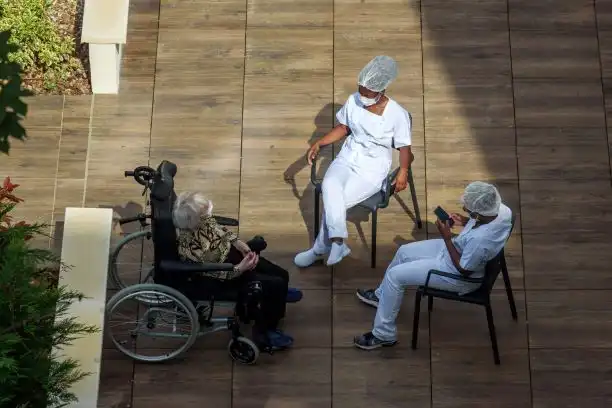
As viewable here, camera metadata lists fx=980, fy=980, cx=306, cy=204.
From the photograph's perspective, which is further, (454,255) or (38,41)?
(38,41)

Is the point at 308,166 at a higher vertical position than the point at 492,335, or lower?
higher

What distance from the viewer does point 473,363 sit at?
5.89 meters

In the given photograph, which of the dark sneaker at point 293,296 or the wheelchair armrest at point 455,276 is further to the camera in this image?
the dark sneaker at point 293,296

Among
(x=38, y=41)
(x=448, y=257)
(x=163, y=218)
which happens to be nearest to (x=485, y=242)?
(x=448, y=257)

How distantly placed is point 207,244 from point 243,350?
807 millimetres

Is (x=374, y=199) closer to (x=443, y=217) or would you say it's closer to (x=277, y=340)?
(x=443, y=217)

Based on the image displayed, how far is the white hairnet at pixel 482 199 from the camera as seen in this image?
520 centimetres

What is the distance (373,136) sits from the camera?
596 cm

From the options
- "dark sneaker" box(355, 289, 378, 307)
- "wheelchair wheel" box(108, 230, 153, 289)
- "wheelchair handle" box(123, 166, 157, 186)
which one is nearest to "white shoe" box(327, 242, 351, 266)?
"dark sneaker" box(355, 289, 378, 307)

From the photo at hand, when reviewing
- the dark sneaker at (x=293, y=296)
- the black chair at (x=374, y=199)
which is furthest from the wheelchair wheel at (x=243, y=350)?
the black chair at (x=374, y=199)

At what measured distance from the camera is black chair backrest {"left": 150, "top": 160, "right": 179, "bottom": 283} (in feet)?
17.0

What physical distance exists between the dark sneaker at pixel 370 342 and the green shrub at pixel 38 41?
289cm

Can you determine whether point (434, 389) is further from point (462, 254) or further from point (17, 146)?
point (17, 146)

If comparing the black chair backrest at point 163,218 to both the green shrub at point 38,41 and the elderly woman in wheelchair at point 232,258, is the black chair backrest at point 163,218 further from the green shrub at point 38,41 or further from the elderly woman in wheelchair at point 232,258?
the green shrub at point 38,41
